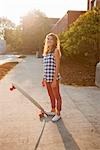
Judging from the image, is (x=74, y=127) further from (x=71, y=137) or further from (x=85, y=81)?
(x=85, y=81)

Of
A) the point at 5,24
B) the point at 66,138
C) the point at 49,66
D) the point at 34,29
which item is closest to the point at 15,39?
the point at 34,29

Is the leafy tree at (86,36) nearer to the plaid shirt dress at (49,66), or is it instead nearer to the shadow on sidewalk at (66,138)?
the plaid shirt dress at (49,66)

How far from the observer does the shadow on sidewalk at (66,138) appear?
5633 millimetres

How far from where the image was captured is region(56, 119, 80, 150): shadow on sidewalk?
5.63 metres

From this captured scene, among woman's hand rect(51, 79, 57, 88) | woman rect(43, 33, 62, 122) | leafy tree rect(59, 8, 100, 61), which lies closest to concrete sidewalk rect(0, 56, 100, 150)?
woman rect(43, 33, 62, 122)

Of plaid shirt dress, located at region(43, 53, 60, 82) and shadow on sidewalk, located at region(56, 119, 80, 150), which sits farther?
plaid shirt dress, located at region(43, 53, 60, 82)

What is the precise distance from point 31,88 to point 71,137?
22.9 ft

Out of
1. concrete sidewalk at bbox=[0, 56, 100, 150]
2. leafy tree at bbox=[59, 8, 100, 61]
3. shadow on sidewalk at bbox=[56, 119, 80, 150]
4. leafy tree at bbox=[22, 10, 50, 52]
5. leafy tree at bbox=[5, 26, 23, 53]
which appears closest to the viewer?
shadow on sidewalk at bbox=[56, 119, 80, 150]

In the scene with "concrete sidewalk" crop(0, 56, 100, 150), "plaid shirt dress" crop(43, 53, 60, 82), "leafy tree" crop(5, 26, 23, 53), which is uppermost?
"plaid shirt dress" crop(43, 53, 60, 82)

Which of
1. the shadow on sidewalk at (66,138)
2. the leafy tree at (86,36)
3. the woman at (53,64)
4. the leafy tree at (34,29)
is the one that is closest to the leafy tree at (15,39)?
the leafy tree at (34,29)

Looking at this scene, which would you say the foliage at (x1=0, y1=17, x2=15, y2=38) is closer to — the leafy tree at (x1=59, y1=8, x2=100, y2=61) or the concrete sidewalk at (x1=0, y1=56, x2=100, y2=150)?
the leafy tree at (x1=59, y1=8, x2=100, y2=61)

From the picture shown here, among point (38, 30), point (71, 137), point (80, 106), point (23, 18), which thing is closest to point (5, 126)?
point (71, 137)

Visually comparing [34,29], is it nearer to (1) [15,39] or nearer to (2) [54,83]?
(1) [15,39]

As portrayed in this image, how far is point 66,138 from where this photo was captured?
611cm
